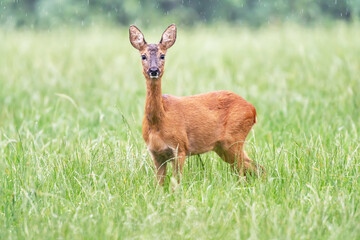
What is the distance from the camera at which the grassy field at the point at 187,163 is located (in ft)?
12.2

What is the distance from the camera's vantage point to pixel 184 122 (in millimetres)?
4613

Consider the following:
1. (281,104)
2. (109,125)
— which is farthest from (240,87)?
(109,125)

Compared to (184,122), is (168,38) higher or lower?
higher

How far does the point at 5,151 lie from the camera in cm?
543

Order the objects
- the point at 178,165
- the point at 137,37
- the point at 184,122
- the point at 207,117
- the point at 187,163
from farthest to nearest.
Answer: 1. the point at 187,163
2. the point at 207,117
3. the point at 184,122
4. the point at 137,37
5. the point at 178,165

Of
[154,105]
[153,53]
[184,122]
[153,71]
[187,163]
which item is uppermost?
[153,53]

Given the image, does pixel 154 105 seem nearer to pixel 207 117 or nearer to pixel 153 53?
pixel 153 53

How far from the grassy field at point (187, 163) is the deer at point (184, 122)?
5.4 inches

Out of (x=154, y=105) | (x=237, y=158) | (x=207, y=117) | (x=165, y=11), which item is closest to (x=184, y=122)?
(x=207, y=117)

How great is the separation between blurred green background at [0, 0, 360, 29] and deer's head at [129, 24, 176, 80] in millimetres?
12718

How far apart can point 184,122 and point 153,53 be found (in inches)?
22.8

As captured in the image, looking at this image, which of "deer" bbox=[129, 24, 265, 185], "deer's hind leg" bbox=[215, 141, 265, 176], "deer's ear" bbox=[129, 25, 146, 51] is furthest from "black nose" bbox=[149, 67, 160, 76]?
"deer's hind leg" bbox=[215, 141, 265, 176]

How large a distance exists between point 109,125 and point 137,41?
2.24 m

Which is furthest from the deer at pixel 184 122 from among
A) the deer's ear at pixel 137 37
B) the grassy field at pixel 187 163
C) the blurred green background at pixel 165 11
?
the blurred green background at pixel 165 11
